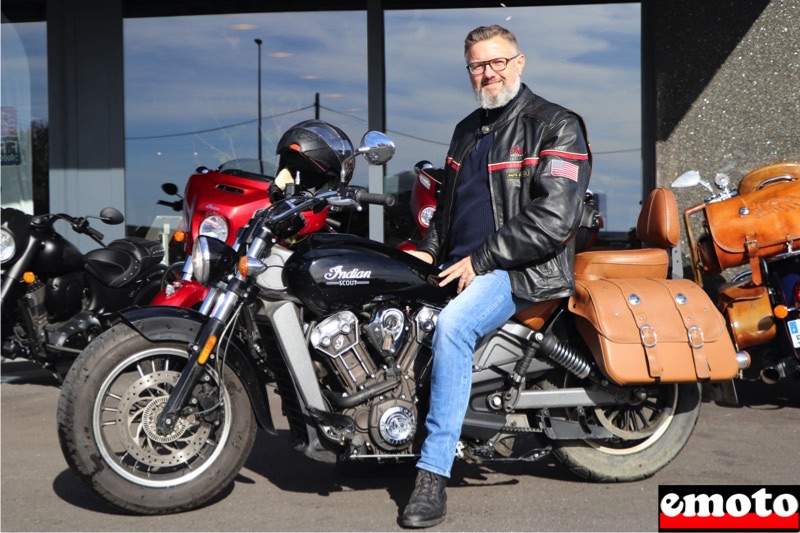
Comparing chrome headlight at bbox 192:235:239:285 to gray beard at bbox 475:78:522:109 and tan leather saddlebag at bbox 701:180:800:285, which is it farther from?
tan leather saddlebag at bbox 701:180:800:285

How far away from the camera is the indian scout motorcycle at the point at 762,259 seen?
547cm

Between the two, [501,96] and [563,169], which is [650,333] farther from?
[501,96]

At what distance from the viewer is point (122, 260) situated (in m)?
6.98

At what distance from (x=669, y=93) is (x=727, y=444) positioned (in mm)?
3416

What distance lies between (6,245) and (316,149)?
2921 millimetres

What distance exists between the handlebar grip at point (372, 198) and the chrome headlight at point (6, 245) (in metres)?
3.21

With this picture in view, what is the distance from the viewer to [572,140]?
13.5 feet

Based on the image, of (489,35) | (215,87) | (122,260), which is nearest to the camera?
(489,35)

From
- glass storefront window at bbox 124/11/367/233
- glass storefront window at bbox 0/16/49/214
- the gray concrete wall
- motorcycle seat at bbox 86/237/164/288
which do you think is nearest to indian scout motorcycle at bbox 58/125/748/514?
motorcycle seat at bbox 86/237/164/288

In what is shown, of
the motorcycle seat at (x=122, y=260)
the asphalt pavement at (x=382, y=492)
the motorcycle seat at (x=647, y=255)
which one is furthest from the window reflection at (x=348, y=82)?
the motorcycle seat at (x=647, y=255)

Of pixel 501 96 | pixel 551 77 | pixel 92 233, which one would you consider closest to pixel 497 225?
pixel 501 96

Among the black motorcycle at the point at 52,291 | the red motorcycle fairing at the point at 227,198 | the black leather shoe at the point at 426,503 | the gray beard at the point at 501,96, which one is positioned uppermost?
the gray beard at the point at 501,96

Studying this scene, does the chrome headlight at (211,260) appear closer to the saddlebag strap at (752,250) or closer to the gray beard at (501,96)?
the gray beard at (501,96)

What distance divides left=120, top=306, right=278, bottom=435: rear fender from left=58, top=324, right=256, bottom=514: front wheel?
0.10 feet
